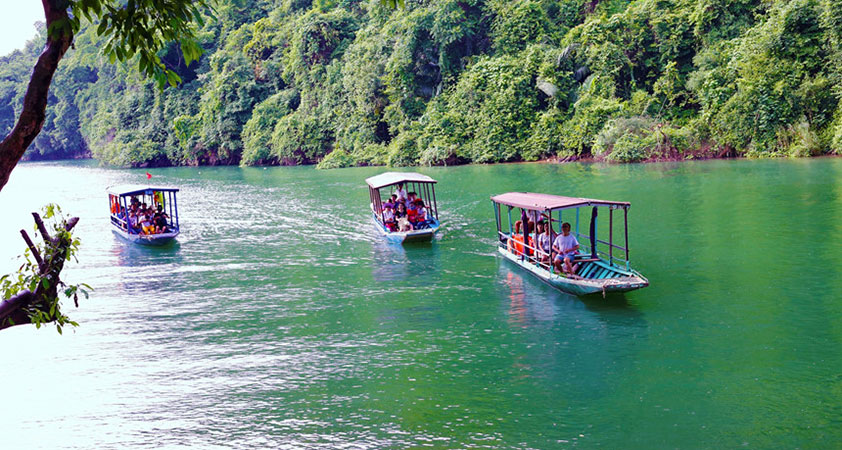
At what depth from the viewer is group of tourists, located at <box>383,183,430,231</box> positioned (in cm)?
1947

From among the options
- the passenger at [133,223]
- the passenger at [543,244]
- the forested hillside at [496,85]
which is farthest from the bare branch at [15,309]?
the forested hillside at [496,85]

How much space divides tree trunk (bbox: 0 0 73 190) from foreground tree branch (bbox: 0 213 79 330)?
52 cm

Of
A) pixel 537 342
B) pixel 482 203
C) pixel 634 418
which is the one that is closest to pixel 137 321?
pixel 537 342

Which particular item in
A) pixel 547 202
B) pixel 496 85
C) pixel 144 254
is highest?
pixel 496 85

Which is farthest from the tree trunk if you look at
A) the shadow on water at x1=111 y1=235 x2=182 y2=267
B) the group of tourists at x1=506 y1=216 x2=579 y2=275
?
the shadow on water at x1=111 y1=235 x2=182 y2=267

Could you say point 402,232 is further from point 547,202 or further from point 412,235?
point 547,202

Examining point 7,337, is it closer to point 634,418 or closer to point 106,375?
point 106,375

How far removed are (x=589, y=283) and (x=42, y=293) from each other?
9.26 meters

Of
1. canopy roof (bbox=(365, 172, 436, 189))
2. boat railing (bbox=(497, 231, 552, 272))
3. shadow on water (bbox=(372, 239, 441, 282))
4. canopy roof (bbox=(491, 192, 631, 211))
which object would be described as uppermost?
canopy roof (bbox=(365, 172, 436, 189))

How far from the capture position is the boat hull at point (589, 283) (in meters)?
11.4

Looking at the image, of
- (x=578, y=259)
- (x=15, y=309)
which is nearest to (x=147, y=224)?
(x=578, y=259)

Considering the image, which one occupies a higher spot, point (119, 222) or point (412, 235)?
point (119, 222)

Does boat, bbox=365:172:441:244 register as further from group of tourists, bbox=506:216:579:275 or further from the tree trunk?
the tree trunk

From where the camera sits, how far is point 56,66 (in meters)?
3.95
